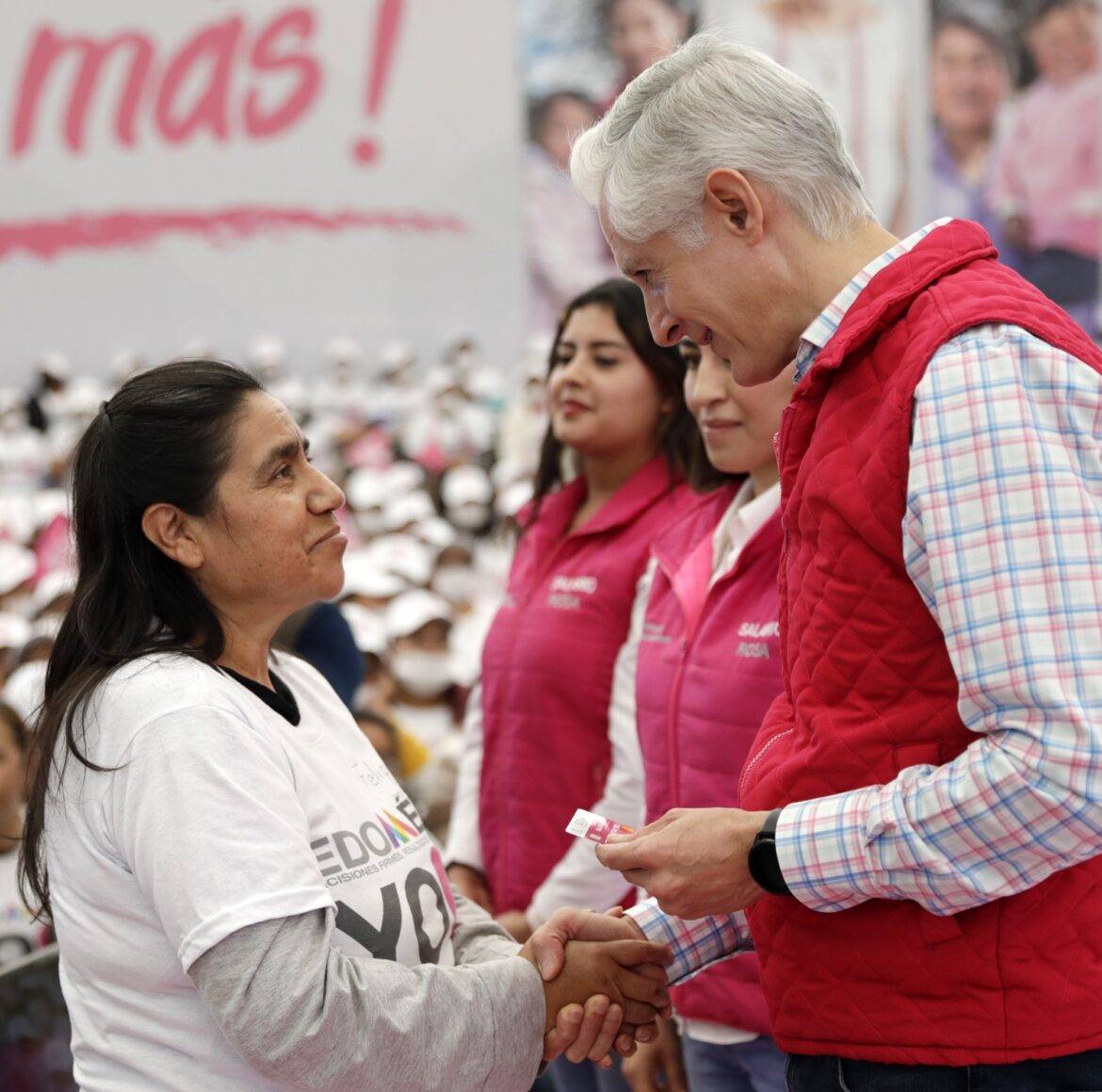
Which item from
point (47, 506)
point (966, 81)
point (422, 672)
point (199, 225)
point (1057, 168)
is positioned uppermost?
point (966, 81)

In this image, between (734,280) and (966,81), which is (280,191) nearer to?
(966,81)

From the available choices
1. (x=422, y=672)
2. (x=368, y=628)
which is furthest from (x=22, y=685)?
(x=422, y=672)

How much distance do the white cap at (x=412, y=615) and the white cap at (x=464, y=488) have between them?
369 cm

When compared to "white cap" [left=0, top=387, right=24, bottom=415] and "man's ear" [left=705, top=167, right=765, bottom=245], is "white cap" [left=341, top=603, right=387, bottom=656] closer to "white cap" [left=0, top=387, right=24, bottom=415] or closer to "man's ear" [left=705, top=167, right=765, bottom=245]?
"man's ear" [left=705, top=167, right=765, bottom=245]

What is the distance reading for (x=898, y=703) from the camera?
4.68 ft

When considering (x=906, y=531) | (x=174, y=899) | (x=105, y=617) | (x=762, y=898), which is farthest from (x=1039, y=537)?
(x=105, y=617)

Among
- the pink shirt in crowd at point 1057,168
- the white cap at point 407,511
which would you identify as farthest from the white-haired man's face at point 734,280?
the pink shirt in crowd at point 1057,168

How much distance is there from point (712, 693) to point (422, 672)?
378 centimetres

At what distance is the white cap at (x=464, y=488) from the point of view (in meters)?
10.0

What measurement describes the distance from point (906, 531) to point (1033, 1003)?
1.46ft

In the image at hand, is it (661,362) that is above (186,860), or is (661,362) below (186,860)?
above

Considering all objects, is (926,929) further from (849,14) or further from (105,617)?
(849,14)

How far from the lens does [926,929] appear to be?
144 cm

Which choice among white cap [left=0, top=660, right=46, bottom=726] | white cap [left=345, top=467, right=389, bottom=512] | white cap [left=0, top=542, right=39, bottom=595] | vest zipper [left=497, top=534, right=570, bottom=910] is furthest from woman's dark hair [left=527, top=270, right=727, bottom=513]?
white cap [left=345, top=467, right=389, bottom=512]
